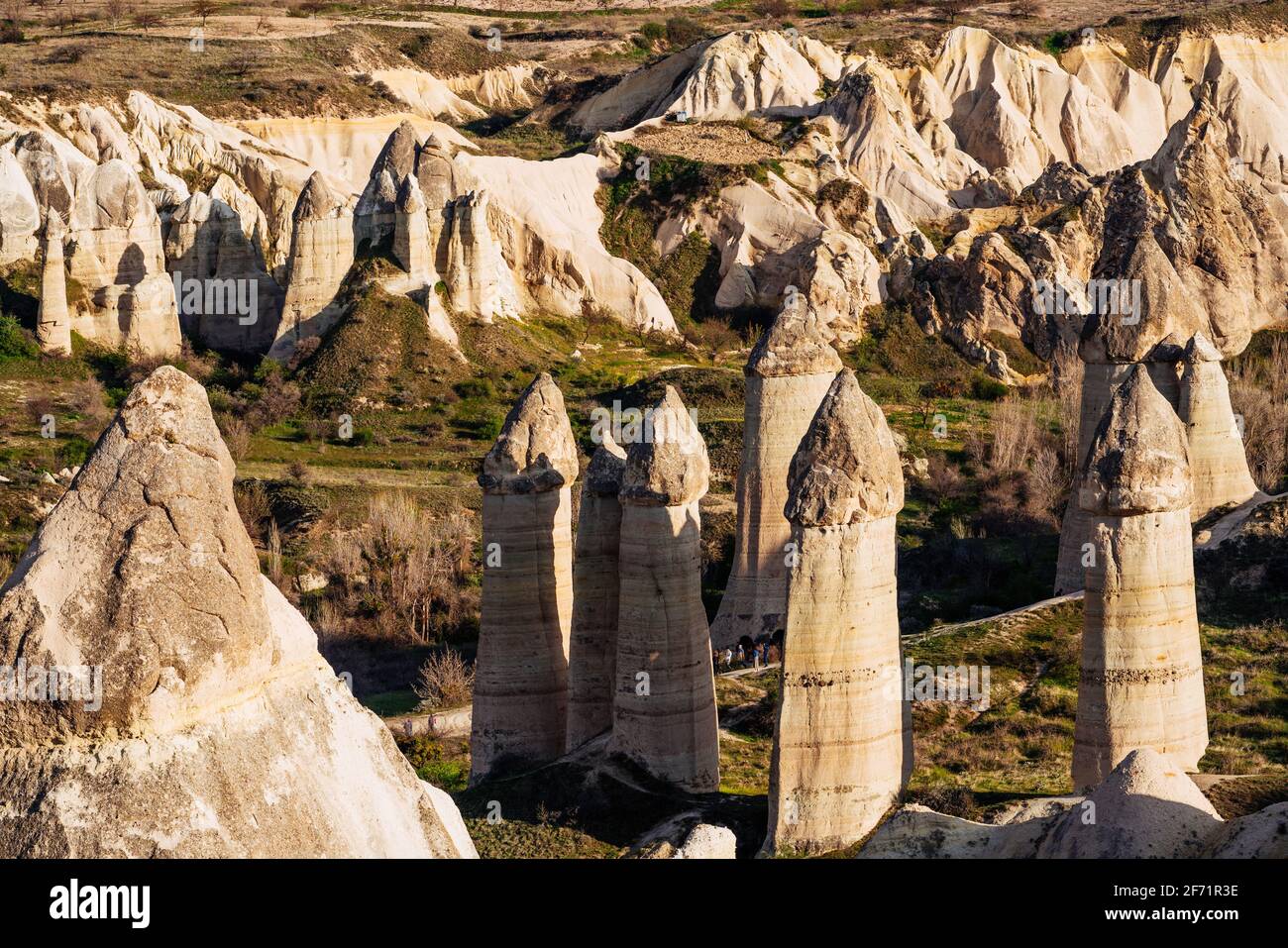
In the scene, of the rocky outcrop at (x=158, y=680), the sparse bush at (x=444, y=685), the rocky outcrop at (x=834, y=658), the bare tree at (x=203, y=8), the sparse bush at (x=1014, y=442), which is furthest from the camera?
the bare tree at (x=203, y=8)

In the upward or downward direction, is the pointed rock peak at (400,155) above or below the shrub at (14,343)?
above

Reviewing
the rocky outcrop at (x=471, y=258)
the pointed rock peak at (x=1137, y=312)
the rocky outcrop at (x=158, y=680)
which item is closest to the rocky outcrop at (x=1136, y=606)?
the pointed rock peak at (x=1137, y=312)

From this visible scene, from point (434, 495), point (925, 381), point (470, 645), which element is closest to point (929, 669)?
point (470, 645)

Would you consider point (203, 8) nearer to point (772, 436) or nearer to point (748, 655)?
point (748, 655)

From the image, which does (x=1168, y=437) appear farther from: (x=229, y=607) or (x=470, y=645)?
(x=470, y=645)

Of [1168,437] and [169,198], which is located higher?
[169,198]

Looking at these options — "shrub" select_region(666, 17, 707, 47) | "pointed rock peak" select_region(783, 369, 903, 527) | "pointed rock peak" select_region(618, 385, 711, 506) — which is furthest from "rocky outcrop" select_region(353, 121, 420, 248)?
"shrub" select_region(666, 17, 707, 47)

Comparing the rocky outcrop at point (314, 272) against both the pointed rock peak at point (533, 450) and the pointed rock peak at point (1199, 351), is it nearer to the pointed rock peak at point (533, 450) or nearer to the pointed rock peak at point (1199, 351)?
the pointed rock peak at point (1199, 351)
